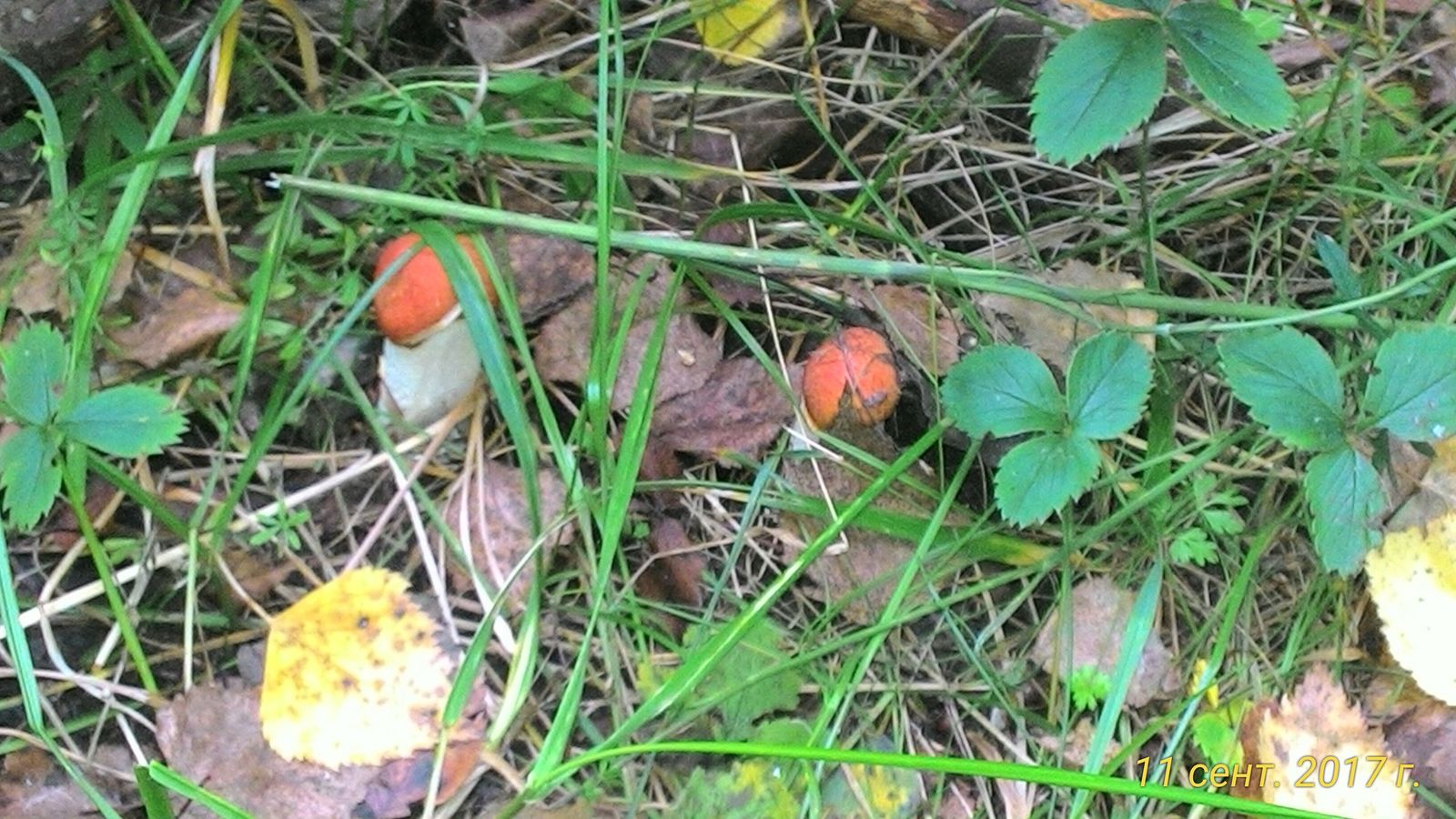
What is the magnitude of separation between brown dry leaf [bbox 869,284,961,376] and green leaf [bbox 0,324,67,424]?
1.07 m

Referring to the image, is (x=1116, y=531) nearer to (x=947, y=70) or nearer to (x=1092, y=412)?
(x=1092, y=412)

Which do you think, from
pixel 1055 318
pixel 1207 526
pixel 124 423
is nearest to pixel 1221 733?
pixel 1207 526

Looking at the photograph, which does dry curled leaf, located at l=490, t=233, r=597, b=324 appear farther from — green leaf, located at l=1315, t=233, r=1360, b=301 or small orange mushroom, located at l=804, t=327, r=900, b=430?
green leaf, located at l=1315, t=233, r=1360, b=301

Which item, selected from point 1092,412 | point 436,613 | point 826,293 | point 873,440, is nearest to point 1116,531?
point 1092,412

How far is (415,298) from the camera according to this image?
1.45 metres

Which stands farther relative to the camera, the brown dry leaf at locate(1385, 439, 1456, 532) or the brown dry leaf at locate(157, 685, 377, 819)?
the brown dry leaf at locate(1385, 439, 1456, 532)

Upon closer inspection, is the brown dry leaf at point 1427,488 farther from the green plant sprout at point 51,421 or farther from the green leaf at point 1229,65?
the green plant sprout at point 51,421

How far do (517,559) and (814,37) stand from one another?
941 mm

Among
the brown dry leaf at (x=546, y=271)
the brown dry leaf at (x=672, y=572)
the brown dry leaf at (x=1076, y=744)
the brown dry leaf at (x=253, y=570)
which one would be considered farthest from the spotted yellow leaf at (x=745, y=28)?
the brown dry leaf at (x=1076, y=744)

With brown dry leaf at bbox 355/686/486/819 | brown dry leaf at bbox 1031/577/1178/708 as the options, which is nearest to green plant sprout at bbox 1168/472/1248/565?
brown dry leaf at bbox 1031/577/1178/708

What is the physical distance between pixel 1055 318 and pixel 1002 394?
286mm

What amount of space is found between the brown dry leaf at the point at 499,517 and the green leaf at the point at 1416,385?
106cm

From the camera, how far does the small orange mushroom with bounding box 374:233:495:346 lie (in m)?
1.45
